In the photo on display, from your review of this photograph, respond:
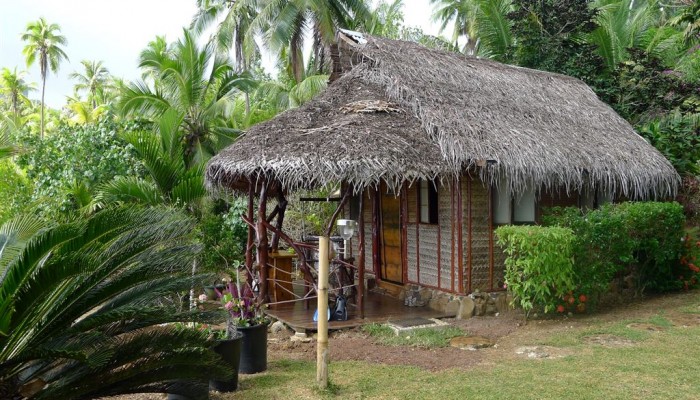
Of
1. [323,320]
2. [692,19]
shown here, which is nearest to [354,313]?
[323,320]

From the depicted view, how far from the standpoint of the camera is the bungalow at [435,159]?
25.3 ft

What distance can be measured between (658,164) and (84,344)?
1002 cm

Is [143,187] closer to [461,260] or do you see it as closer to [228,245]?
[228,245]

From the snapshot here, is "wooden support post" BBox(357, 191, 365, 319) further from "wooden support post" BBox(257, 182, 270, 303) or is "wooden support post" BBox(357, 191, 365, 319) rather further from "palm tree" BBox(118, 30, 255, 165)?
"palm tree" BBox(118, 30, 255, 165)

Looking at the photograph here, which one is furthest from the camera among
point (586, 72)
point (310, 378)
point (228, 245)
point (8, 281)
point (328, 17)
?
point (328, 17)

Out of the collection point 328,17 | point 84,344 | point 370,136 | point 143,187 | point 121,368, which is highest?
point 328,17

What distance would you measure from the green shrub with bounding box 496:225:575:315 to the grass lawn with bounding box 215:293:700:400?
36.0 inches

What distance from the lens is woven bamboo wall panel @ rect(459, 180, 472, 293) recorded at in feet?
27.6

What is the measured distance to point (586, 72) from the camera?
14.6 metres

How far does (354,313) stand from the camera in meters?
8.40

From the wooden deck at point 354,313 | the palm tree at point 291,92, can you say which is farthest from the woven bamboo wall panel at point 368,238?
the palm tree at point 291,92

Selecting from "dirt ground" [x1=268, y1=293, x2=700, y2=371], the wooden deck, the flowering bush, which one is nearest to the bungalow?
the wooden deck

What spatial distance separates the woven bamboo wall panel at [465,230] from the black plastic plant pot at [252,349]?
3.59 metres

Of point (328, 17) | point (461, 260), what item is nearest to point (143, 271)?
point (461, 260)
